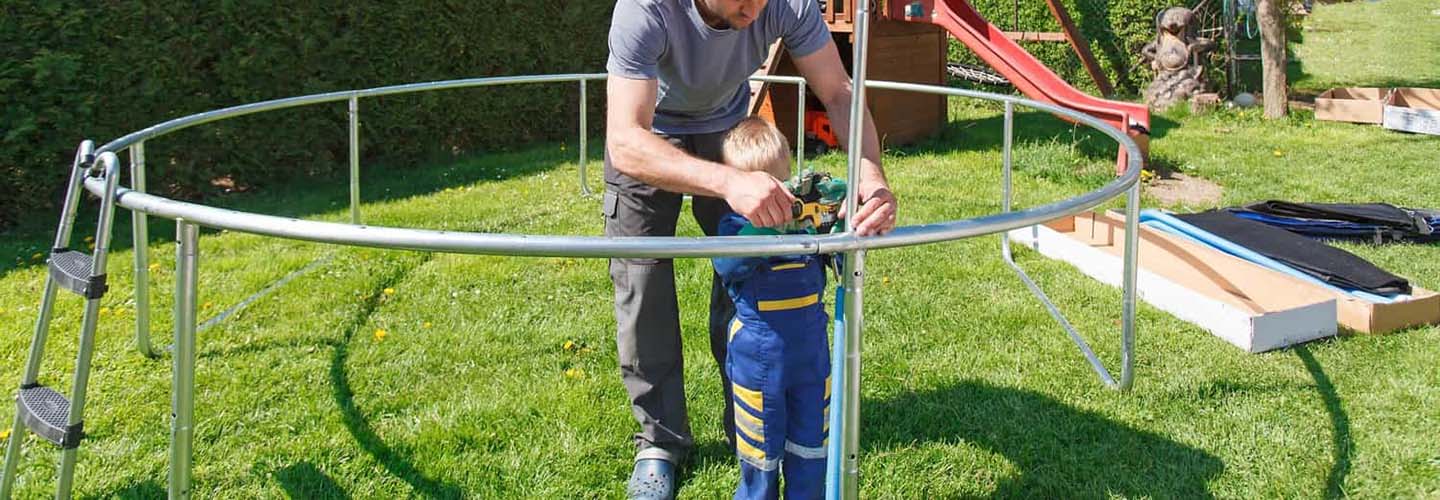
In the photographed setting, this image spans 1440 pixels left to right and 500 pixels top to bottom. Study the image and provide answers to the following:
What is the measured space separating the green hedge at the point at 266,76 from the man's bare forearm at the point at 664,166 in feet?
17.6

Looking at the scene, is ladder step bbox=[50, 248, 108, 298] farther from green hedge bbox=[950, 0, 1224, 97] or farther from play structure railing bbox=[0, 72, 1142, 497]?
green hedge bbox=[950, 0, 1224, 97]

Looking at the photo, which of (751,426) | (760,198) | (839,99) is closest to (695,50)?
(839,99)

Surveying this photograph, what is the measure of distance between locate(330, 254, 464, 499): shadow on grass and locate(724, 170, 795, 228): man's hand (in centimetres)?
145

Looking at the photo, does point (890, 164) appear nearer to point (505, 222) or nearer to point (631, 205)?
point (505, 222)

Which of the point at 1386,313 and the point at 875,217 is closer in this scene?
the point at 875,217

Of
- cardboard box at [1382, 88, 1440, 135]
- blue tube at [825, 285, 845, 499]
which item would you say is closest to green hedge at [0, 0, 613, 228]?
blue tube at [825, 285, 845, 499]

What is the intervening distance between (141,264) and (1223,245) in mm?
4869

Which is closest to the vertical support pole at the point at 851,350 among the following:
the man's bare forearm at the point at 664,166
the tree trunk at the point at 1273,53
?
the man's bare forearm at the point at 664,166

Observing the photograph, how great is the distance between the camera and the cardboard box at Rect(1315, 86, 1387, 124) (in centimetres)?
1016

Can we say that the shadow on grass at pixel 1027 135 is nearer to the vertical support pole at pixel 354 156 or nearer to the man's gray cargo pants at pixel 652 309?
the vertical support pole at pixel 354 156

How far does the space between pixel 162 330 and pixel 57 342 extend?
1.35 feet

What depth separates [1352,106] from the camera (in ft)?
33.8

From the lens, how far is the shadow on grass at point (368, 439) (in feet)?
11.2

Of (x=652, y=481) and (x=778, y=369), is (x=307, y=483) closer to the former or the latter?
(x=652, y=481)
